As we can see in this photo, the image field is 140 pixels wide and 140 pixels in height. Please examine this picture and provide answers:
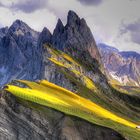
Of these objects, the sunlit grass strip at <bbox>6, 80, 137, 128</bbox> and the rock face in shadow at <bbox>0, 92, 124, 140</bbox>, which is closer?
the rock face in shadow at <bbox>0, 92, 124, 140</bbox>

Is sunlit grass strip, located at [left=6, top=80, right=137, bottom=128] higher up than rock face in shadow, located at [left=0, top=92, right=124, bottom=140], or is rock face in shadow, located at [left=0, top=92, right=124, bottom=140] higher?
sunlit grass strip, located at [left=6, top=80, right=137, bottom=128]

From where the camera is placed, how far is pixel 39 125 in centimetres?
9362

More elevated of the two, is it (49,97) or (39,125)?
(49,97)

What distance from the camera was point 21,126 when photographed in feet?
300

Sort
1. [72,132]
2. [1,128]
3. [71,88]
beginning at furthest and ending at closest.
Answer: [71,88], [72,132], [1,128]

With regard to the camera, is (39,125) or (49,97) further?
(49,97)

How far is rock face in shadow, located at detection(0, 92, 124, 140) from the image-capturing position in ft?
298

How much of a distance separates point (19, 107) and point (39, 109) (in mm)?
5394

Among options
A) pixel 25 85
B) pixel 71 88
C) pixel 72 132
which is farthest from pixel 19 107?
pixel 71 88

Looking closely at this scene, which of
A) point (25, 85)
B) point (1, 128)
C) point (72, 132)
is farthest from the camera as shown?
point (25, 85)

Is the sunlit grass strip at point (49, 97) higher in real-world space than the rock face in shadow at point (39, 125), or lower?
higher

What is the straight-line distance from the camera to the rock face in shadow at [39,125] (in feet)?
298

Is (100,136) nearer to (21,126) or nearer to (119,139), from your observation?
(119,139)

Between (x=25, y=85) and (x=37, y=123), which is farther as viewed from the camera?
(x=25, y=85)
